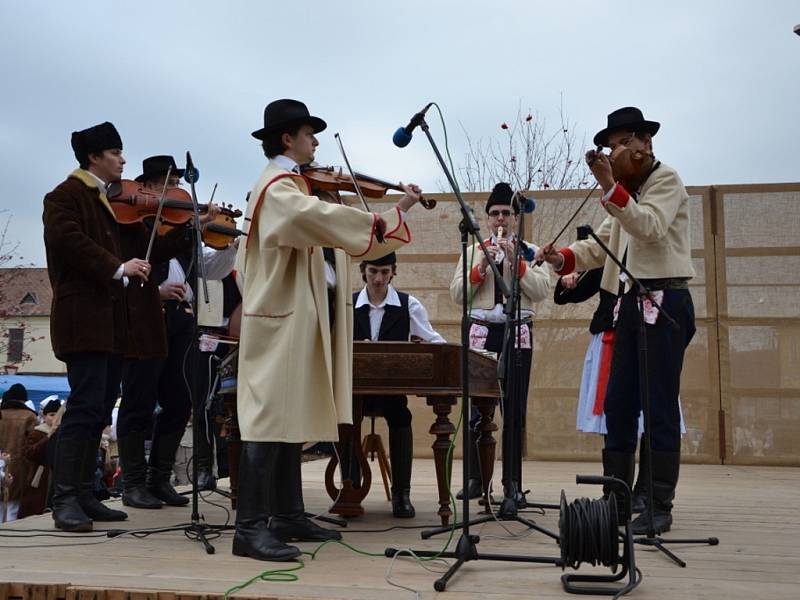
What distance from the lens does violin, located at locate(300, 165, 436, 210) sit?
167 inches

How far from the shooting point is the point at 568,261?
5.19 m

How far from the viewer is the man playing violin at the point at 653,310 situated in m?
4.66

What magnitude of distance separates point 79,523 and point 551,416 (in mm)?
5412

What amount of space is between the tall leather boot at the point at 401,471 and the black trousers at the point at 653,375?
1.25 meters

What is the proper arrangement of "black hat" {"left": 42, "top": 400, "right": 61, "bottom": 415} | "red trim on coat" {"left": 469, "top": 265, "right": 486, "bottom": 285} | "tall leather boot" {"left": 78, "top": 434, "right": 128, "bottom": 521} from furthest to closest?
1. "black hat" {"left": 42, "top": 400, "right": 61, "bottom": 415}
2. "red trim on coat" {"left": 469, "top": 265, "right": 486, "bottom": 285}
3. "tall leather boot" {"left": 78, "top": 434, "right": 128, "bottom": 521}

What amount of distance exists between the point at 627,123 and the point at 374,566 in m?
2.65

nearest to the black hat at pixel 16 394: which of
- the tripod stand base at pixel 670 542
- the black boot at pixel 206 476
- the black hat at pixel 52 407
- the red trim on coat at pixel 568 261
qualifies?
the black hat at pixel 52 407

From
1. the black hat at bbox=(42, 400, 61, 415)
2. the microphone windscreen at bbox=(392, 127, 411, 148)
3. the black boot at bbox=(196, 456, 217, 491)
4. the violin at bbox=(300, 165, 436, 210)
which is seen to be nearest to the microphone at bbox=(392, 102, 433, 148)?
the microphone windscreen at bbox=(392, 127, 411, 148)

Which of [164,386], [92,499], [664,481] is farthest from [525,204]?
[92,499]

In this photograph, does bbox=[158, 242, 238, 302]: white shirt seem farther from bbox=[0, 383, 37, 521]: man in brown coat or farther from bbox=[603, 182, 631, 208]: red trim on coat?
bbox=[0, 383, 37, 521]: man in brown coat

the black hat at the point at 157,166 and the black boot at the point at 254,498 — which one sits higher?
the black hat at the point at 157,166

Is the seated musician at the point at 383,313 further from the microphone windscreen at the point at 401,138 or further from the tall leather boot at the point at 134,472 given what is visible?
the microphone windscreen at the point at 401,138

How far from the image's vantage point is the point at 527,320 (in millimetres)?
6250

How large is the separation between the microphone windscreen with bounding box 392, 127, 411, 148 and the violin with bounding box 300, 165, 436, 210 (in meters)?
0.52
